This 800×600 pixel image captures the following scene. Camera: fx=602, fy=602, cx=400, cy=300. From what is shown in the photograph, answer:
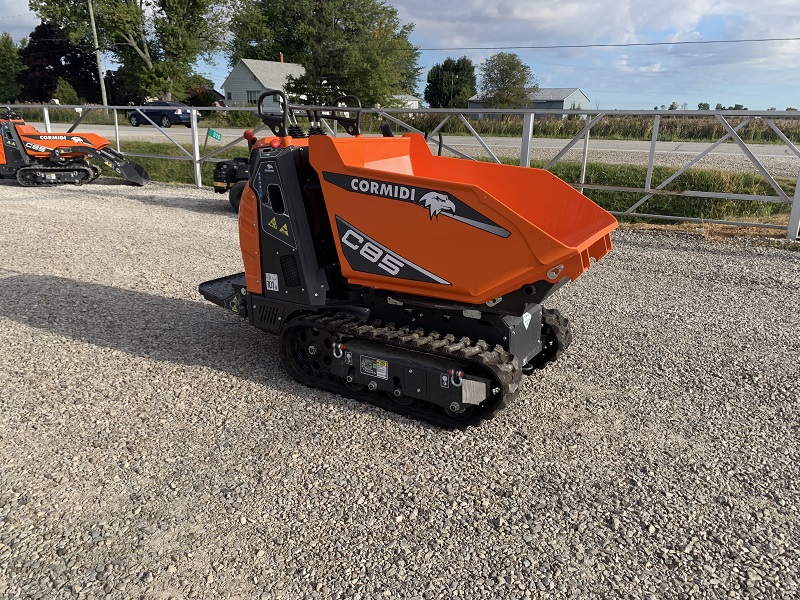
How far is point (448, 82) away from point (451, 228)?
2844 inches

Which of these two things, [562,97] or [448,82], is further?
[562,97]

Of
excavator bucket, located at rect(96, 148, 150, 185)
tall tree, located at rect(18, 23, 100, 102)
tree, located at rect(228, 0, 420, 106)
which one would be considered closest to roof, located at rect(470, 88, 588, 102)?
tree, located at rect(228, 0, 420, 106)

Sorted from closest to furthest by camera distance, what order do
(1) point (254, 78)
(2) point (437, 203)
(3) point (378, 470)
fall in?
(3) point (378, 470) → (2) point (437, 203) → (1) point (254, 78)

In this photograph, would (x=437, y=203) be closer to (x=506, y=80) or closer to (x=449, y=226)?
(x=449, y=226)

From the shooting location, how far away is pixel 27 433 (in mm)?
3904

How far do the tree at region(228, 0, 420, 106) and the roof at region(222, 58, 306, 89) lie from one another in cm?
242

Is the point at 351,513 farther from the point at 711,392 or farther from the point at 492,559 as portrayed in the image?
the point at 711,392

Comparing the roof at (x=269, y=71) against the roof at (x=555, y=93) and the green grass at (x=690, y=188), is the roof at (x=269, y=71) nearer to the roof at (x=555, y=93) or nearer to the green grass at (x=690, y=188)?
the roof at (x=555, y=93)

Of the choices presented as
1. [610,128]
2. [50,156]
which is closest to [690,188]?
[610,128]

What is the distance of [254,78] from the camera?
54.7 m

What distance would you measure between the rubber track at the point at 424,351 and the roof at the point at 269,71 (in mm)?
52710

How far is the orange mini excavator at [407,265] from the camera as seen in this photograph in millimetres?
3689

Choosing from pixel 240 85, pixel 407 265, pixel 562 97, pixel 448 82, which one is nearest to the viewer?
pixel 407 265

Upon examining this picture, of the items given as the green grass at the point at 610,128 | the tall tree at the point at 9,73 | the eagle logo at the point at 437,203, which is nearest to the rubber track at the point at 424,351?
the eagle logo at the point at 437,203
